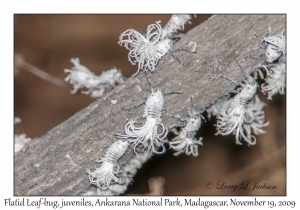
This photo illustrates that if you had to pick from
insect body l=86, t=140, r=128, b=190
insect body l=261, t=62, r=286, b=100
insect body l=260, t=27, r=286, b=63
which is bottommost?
insect body l=86, t=140, r=128, b=190

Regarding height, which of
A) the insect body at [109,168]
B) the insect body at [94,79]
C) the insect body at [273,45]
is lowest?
the insect body at [109,168]

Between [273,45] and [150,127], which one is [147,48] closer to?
[150,127]

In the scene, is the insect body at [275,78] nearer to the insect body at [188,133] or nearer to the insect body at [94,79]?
the insect body at [188,133]

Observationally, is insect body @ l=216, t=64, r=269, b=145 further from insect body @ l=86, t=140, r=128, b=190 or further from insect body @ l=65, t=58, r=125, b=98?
insect body @ l=65, t=58, r=125, b=98

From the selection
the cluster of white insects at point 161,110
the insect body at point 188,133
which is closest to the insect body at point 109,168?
the cluster of white insects at point 161,110

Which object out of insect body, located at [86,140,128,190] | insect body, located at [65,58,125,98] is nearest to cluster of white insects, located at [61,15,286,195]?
insect body, located at [86,140,128,190]

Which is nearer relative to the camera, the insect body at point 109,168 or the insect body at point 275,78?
the insect body at point 109,168

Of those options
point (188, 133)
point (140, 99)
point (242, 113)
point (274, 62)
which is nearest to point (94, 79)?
point (140, 99)
